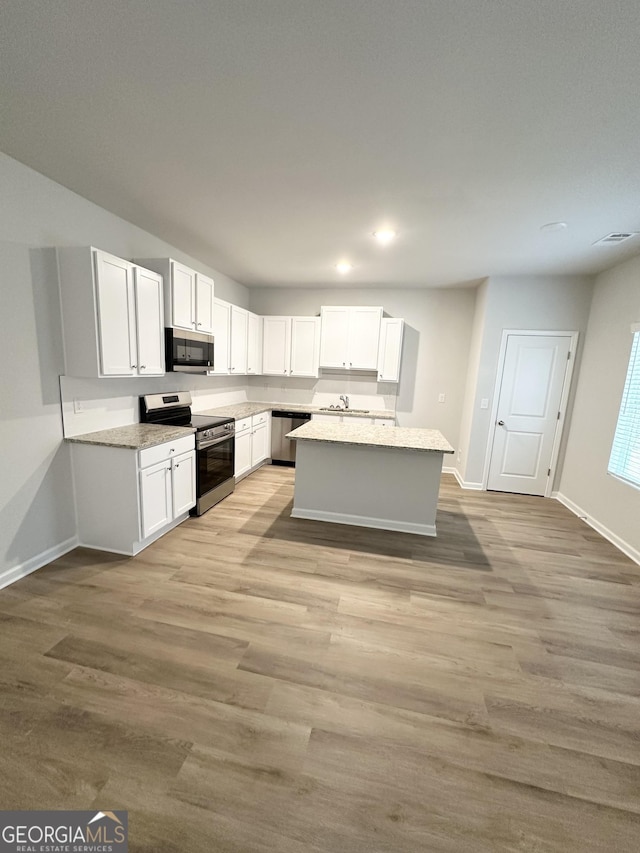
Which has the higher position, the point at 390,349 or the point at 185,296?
the point at 185,296

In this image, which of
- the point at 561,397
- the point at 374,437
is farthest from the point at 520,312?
the point at 374,437

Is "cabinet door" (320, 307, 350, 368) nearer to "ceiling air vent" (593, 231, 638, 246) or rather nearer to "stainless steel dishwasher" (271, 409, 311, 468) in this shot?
"stainless steel dishwasher" (271, 409, 311, 468)

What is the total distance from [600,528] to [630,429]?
1100mm

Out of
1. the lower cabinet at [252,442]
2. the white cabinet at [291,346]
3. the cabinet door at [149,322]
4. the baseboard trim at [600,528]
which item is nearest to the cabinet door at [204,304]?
the cabinet door at [149,322]

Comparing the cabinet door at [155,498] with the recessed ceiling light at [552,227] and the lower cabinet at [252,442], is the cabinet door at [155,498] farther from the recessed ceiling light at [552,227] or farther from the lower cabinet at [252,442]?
the recessed ceiling light at [552,227]

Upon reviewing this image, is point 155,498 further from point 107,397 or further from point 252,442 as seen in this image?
point 252,442

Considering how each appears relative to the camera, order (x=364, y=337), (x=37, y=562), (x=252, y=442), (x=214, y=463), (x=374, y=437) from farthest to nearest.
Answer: (x=364, y=337) → (x=252, y=442) → (x=214, y=463) → (x=374, y=437) → (x=37, y=562)

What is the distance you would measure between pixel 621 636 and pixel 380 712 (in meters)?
1.74

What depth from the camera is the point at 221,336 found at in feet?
14.1

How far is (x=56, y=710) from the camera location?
4.97 feet

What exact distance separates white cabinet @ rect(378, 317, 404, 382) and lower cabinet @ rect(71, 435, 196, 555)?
3312mm

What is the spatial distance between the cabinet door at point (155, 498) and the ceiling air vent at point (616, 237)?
438 cm

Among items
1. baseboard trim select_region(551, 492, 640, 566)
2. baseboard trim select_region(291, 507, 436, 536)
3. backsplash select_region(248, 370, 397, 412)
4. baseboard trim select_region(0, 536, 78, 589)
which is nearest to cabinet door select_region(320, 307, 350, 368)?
backsplash select_region(248, 370, 397, 412)

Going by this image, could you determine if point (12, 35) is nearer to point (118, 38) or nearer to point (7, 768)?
point (118, 38)
